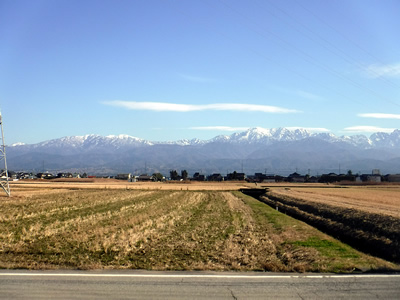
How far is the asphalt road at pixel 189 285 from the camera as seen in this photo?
13484mm

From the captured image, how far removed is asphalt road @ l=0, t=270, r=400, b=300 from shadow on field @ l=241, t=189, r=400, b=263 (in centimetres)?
708

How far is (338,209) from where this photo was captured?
40281 mm

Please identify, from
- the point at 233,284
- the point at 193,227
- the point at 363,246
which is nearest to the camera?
the point at 233,284

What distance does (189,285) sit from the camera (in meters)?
14.7

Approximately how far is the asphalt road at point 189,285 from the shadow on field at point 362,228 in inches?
279

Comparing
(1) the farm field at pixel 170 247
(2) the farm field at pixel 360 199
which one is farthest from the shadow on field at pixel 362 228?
(2) the farm field at pixel 360 199

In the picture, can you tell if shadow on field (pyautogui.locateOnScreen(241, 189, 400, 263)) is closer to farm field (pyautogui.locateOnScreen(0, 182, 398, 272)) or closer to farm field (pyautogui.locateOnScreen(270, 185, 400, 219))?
farm field (pyautogui.locateOnScreen(0, 182, 398, 272))

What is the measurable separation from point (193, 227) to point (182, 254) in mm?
10119

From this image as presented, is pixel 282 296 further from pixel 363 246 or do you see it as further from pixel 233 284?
pixel 363 246

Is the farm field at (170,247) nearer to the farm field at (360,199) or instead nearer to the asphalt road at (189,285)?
the asphalt road at (189,285)

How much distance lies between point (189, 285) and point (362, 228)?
19.2 meters

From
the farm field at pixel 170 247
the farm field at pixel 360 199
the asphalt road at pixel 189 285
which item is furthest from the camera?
the farm field at pixel 360 199

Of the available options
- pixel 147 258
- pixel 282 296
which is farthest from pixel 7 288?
pixel 282 296

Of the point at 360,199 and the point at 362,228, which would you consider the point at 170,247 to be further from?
the point at 360,199
